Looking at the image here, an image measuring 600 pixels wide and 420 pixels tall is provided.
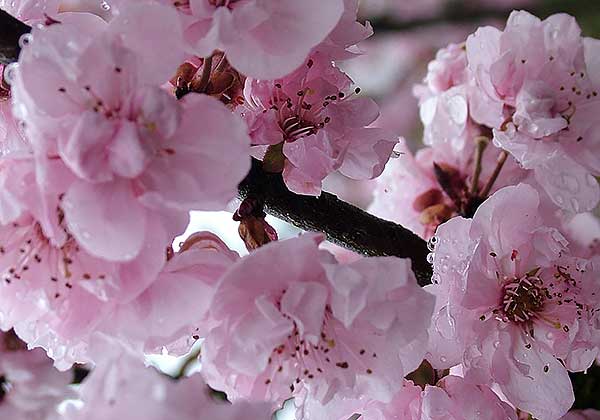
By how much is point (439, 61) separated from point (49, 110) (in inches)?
25.8

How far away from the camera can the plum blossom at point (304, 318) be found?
2.29 feet

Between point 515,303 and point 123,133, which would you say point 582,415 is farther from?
point 123,133

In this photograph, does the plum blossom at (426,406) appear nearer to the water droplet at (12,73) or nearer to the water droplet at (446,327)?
the water droplet at (446,327)

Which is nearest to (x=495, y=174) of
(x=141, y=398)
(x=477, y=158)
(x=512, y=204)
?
(x=477, y=158)

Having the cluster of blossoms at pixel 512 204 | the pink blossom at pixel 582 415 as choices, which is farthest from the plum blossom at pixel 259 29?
the pink blossom at pixel 582 415

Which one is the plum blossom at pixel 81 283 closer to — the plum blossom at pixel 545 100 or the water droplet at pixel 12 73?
the water droplet at pixel 12 73

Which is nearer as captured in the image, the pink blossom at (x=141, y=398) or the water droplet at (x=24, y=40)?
the pink blossom at (x=141, y=398)

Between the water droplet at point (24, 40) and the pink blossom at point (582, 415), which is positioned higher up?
the water droplet at point (24, 40)

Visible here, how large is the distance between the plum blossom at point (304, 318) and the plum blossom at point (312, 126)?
0.15 metres

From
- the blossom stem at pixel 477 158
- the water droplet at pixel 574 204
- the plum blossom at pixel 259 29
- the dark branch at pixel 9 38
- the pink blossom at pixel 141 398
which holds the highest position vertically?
the plum blossom at pixel 259 29

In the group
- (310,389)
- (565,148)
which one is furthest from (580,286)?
(310,389)

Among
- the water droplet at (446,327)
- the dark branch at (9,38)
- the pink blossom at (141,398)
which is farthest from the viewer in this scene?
the water droplet at (446,327)

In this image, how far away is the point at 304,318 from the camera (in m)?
0.71

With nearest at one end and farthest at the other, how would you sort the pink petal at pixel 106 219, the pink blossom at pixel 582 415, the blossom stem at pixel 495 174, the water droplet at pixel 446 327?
1. the pink petal at pixel 106 219
2. the water droplet at pixel 446 327
3. the pink blossom at pixel 582 415
4. the blossom stem at pixel 495 174
